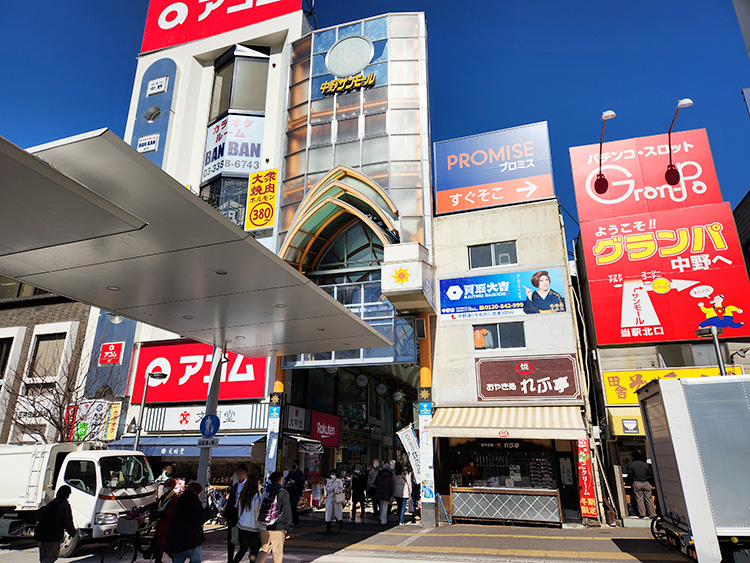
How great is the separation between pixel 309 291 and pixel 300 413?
39.5 feet

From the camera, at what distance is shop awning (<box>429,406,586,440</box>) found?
14469 mm

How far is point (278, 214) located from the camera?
21.4 m

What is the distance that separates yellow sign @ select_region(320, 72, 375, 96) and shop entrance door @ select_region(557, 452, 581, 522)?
52.6 feet

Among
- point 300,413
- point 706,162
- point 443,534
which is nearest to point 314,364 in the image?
point 300,413

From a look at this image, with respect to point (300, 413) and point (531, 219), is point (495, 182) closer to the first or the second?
point (531, 219)

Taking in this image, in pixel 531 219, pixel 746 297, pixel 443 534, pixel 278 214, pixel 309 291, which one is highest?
pixel 278 214

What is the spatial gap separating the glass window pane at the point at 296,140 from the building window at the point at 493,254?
28.6 ft

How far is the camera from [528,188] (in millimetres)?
18812

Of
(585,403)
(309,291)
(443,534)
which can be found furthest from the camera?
(585,403)

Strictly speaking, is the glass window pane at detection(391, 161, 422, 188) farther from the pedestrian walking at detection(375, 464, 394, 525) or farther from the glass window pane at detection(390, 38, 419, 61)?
the pedestrian walking at detection(375, 464, 394, 525)

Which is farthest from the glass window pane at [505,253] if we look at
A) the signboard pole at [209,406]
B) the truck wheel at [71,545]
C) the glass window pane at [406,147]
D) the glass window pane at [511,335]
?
the truck wheel at [71,545]

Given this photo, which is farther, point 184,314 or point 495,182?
point 495,182

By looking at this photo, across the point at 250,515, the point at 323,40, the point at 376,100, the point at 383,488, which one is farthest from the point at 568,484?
the point at 323,40

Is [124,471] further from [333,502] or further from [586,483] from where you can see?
[586,483]
